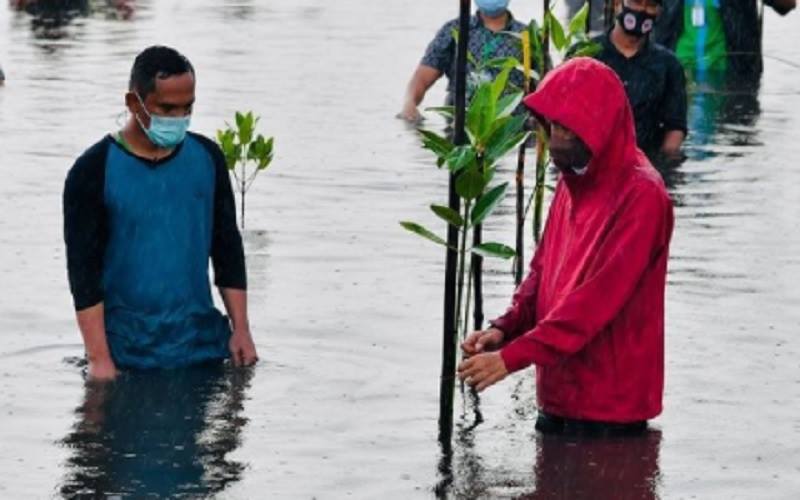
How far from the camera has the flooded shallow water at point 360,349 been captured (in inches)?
347

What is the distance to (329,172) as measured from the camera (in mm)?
16625

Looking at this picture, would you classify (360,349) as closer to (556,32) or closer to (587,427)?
(556,32)

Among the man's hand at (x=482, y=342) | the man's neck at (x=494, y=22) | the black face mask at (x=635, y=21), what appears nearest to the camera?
the man's hand at (x=482, y=342)

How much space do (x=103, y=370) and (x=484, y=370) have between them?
219 centimetres

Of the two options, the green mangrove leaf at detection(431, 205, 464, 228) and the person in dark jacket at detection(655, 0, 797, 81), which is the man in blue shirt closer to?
the green mangrove leaf at detection(431, 205, 464, 228)

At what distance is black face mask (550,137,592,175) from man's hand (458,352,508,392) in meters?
0.64

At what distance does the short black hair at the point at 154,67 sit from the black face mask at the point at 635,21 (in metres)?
5.67

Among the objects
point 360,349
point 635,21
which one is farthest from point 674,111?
point 360,349

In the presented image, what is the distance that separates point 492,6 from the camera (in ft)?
54.6

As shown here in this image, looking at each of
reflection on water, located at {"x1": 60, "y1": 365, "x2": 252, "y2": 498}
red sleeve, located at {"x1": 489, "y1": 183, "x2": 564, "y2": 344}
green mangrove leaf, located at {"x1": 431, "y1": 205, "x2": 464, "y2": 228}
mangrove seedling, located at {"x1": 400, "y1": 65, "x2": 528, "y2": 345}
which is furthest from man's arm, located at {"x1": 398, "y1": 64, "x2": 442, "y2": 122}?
red sleeve, located at {"x1": 489, "y1": 183, "x2": 564, "y2": 344}

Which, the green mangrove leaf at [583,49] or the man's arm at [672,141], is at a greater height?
the green mangrove leaf at [583,49]

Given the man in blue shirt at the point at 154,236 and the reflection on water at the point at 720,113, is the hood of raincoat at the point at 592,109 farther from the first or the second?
the reflection on water at the point at 720,113

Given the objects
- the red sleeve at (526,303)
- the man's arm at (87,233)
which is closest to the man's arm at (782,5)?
the man's arm at (87,233)

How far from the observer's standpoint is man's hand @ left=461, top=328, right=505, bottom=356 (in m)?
8.45
